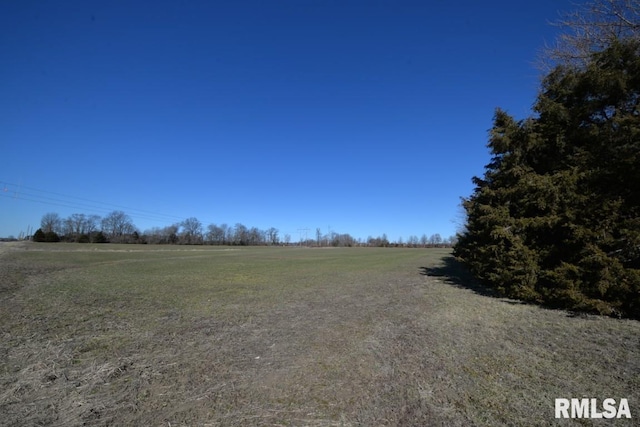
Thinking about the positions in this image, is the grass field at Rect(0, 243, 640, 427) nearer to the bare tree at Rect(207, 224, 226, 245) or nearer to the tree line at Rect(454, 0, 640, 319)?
the tree line at Rect(454, 0, 640, 319)

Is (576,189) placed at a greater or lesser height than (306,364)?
greater

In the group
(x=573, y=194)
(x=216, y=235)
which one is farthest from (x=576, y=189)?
(x=216, y=235)

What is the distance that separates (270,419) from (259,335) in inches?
122

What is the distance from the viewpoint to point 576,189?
26.6ft

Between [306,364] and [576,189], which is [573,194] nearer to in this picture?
[576,189]

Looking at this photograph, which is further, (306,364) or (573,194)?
(573,194)

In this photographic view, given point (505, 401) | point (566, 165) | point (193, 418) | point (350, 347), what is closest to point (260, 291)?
point (350, 347)

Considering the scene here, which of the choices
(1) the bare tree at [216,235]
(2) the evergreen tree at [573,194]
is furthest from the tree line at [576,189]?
(1) the bare tree at [216,235]

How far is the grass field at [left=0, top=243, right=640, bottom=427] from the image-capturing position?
3189mm

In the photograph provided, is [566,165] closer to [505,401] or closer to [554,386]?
[554,386]

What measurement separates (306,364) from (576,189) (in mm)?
8411

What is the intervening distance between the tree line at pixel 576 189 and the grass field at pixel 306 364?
1.07 m

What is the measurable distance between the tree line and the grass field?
107 centimetres

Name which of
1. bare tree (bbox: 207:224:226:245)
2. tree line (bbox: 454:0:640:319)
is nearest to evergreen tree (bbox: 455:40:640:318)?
tree line (bbox: 454:0:640:319)
